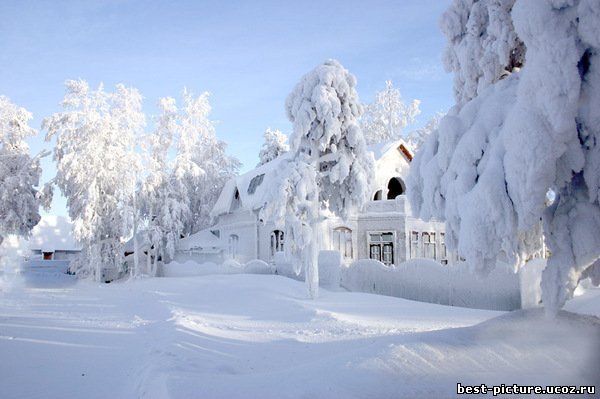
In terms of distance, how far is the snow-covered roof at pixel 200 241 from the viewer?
3503 centimetres

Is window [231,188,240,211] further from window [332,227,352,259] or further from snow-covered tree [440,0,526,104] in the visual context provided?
snow-covered tree [440,0,526,104]

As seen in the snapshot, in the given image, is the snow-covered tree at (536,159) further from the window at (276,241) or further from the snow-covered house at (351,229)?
the window at (276,241)

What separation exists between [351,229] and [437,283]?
426 inches

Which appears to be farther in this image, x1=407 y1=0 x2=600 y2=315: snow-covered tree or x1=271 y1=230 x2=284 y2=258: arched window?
x1=271 y1=230 x2=284 y2=258: arched window

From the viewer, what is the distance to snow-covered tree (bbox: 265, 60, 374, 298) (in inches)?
623

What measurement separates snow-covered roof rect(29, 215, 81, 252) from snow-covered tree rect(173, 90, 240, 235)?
2595 cm

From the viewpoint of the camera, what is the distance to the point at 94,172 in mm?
29656

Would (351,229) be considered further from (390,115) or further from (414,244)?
(390,115)

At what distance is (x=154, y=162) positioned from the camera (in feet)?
109

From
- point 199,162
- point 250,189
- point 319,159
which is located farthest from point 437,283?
point 199,162

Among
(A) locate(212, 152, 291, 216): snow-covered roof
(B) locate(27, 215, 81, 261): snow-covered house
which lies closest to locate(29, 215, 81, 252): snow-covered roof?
(B) locate(27, 215, 81, 261): snow-covered house

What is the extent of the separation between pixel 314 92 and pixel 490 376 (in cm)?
1251

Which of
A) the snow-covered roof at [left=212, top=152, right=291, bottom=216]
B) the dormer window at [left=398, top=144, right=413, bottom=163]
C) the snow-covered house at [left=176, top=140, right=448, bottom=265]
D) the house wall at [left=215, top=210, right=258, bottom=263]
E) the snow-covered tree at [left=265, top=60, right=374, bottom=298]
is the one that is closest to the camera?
the snow-covered tree at [left=265, top=60, right=374, bottom=298]

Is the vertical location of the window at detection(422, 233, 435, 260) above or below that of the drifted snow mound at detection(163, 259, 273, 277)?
above
